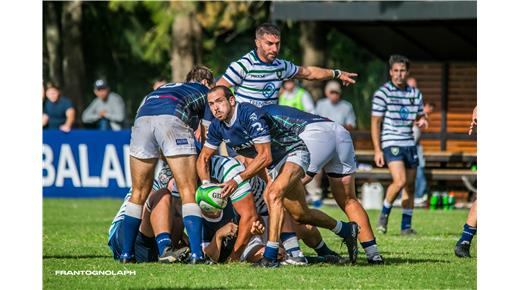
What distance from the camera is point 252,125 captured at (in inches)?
483

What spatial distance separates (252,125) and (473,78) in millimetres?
13465

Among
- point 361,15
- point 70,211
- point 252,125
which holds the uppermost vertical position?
point 361,15

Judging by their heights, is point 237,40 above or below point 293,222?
above

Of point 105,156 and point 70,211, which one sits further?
point 105,156

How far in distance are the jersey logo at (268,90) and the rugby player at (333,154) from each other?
1.24 meters

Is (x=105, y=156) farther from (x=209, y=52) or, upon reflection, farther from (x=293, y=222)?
(x=209, y=52)

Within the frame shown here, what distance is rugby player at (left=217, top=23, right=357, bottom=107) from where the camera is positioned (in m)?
14.0

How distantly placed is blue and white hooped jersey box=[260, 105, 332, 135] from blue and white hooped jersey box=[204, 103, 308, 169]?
7 centimetres

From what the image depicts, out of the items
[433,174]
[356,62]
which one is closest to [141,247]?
[433,174]

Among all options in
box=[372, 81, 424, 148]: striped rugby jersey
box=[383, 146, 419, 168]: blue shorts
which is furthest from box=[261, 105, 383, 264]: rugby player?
box=[372, 81, 424, 148]: striped rugby jersey

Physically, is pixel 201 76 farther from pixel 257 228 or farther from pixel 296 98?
pixel 296 98
